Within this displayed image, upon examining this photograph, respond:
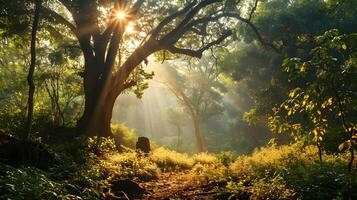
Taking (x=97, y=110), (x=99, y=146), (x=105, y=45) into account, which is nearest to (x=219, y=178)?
(x=99, y=146)

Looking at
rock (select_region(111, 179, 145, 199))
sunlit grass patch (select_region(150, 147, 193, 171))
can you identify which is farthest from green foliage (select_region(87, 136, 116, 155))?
rock (select_region(111, 179, 145, 199))

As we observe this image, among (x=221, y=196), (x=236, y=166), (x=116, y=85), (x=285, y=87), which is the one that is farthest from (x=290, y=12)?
(x=221, y=196)

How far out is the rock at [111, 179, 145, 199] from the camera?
8.73 m

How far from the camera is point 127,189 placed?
9055 mm

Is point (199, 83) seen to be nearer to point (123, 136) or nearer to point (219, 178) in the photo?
point (123, 136)

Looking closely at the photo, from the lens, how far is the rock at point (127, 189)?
873 centimetres

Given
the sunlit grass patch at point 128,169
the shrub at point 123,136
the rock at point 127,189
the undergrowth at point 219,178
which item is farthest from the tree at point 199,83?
the rock at point 127,189

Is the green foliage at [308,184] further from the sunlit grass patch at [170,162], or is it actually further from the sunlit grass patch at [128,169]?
the sunlit grass patch at [170,162]

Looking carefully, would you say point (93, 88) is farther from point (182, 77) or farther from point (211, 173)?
point (182, 77)

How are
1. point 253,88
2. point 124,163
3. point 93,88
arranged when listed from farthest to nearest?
point 253,88 < point 93,88 < point 124,163

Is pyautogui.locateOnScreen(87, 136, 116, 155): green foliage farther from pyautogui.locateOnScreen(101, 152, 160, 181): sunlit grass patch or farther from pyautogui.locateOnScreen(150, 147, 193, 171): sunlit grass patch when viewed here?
pyautogui.locateOnScreen(150, 147, 193, 171): sunlit grass patch

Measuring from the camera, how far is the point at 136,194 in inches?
352

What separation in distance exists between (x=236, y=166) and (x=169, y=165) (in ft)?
18.5

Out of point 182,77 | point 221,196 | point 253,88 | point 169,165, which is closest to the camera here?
point 221,196
